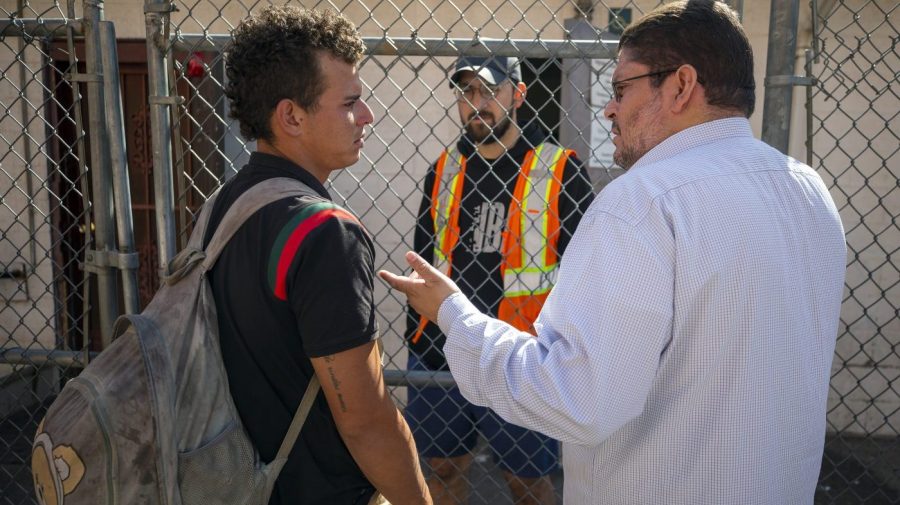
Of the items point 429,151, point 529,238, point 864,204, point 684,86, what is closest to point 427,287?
point 684,86

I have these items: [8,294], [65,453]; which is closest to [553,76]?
[8,294]

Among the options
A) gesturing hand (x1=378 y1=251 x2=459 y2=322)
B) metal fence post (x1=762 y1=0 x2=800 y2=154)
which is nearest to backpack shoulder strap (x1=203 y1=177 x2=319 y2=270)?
gesturing hand (x1=378 y1=251 x2=459 y2=322)

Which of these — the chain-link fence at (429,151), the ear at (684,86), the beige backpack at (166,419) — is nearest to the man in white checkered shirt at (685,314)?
the ear at (684,86)

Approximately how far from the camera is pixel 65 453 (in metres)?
1.57

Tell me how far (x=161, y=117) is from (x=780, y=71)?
6.18 feet

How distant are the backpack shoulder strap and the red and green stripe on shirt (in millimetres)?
84

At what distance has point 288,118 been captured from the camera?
5.96 feet

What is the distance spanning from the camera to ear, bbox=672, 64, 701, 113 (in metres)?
1.60

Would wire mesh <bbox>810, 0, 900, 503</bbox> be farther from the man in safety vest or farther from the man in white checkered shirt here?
the man in white checkered shirt

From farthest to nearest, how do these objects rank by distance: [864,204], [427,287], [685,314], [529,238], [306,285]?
[864,204] < [529,238] < [427,287] < [306,285] < [685,314]

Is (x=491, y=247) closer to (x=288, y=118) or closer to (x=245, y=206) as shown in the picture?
(x=288, y=118)

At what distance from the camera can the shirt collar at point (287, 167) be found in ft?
5.88

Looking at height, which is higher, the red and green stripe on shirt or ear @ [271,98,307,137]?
ear @ [271,98,307,137]

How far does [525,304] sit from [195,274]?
1922 mm
